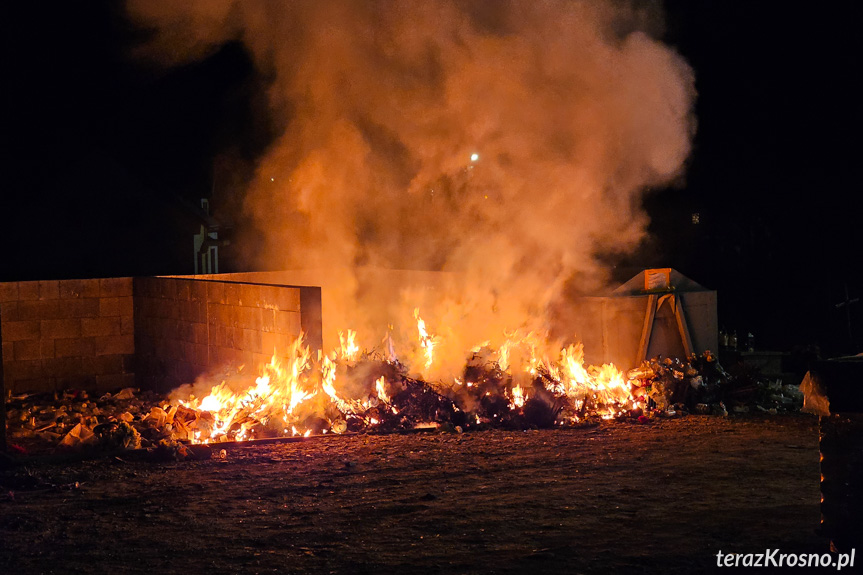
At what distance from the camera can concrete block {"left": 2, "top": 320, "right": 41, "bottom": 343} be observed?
1109 centimetres

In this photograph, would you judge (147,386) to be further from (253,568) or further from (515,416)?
(253,568)

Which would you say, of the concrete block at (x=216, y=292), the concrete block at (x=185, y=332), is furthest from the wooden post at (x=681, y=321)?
the concrete block at (x=185, y=332)

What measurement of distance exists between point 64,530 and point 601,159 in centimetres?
813

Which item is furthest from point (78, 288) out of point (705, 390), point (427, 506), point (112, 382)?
point (705, 390)

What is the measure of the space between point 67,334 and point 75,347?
194 mm

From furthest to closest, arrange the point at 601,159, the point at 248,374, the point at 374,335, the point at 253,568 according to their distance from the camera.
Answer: the point at 374,335, the point at 601,159, the point at 248,374, the point at 253,568

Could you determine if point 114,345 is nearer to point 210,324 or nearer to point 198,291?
point 198,291

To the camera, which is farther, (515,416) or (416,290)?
(416,290)

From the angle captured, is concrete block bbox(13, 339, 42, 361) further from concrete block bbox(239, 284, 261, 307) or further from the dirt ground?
the dirt ground

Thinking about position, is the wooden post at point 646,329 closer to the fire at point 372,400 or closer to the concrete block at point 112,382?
the fire at point 372,400

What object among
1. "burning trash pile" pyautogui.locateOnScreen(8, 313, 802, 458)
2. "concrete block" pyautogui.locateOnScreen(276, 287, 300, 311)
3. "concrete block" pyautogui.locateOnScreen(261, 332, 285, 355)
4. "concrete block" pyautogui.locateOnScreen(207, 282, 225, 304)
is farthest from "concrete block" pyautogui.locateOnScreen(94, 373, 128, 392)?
"concrete block" pyautogui.locateOnScreen(276, 287, 300, 311)

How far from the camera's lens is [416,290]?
1291cm

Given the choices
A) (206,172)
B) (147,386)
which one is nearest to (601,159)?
(147,386)

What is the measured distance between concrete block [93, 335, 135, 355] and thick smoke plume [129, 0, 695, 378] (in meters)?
2.69
